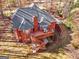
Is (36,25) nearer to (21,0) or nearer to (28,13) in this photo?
(28,13)

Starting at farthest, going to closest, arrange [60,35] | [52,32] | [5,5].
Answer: [5,5]
[60,35]
[52,32]

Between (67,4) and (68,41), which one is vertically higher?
(67,4)

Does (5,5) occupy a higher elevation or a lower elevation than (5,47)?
higher

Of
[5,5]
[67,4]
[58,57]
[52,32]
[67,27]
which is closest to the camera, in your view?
[58,57]

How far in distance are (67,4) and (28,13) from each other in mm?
2815

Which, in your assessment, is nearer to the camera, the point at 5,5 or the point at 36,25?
Answer: the point at 36,25

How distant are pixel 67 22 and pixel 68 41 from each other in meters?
1.86

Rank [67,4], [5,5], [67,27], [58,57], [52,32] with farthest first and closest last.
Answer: [5,5] → [67,4] → [67,27] → [52,32] → [58,57]

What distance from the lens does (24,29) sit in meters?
12.9

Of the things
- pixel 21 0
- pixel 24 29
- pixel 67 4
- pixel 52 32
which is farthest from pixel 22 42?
pixel 21 0

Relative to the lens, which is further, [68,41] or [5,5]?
[5,5]

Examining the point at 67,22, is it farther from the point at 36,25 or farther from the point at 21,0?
the point at 21,0

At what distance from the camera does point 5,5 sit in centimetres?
1734

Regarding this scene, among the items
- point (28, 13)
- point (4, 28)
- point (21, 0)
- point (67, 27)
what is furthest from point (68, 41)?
point (21, 0)
